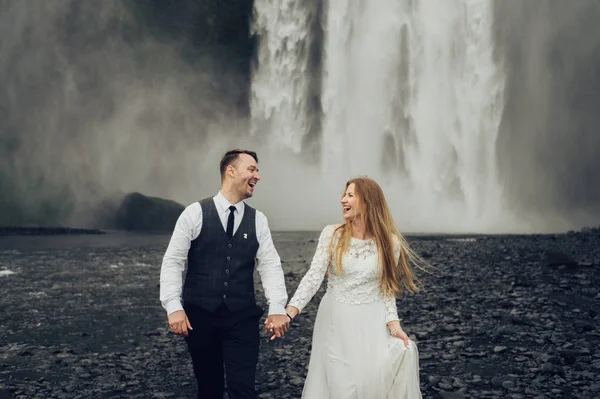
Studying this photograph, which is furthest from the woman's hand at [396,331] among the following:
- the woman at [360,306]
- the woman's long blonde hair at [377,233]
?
the woman's long blonde hair at [377,233]

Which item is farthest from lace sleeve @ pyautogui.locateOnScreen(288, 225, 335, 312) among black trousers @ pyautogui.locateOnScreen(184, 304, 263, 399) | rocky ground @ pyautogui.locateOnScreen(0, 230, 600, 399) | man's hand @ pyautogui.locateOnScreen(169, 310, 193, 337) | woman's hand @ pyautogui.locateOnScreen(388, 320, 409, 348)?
rocky ground @ pyautogui.locateOnScreen(0, 230, 600, 399)

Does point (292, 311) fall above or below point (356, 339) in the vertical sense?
above

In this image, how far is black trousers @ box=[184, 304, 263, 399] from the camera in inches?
216

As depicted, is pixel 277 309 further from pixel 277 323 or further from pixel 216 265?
pixel 216 265

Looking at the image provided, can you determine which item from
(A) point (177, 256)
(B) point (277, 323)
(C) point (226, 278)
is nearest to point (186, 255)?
(A) point (177, 256)

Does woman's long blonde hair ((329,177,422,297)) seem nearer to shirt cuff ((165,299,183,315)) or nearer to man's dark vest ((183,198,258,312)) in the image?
man's dark vest ((183,198,258,312))

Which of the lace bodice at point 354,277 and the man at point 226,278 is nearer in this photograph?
the man at point 226,278

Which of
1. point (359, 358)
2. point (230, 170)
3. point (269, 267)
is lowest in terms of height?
point (359, 358)

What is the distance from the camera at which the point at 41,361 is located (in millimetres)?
11172

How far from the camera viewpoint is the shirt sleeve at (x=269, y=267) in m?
5.61

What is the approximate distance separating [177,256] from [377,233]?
1843 millimetres

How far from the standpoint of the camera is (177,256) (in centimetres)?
543

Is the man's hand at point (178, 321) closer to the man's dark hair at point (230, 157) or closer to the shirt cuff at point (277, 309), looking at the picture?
the shirt cuff at point (277, 309)

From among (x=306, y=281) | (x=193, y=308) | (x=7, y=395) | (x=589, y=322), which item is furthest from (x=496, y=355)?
(x=7, y=395)
